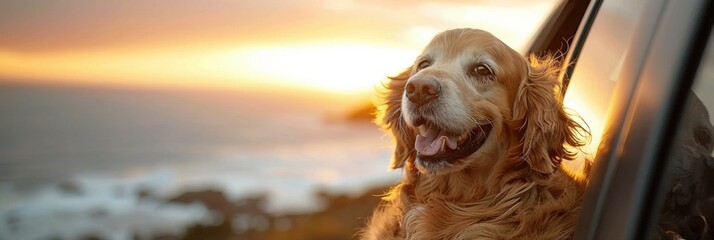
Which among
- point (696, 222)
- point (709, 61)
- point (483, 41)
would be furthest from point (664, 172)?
point (483, 41)

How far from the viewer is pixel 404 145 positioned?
7.90 feet

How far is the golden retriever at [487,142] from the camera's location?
6.69ft

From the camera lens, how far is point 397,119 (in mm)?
2416

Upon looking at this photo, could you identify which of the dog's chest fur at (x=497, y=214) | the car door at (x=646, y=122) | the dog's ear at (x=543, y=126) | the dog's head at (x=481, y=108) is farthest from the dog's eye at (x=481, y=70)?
the car door at (x=646, y=122)

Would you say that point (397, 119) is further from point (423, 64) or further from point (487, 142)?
point (487, 142)

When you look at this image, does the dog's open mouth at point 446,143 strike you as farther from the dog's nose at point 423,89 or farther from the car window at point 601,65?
the car window at point 601,65

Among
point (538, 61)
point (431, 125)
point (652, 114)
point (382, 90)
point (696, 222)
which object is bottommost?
point (696, 222)

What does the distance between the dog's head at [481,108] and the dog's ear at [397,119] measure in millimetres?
96

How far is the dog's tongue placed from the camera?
2.10m

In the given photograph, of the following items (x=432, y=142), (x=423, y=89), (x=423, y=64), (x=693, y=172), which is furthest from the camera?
(x=423, y=64)

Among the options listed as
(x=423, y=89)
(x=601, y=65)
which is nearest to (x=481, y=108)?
(x=423, y=89)

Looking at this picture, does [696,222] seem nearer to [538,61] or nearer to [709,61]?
[709,61]

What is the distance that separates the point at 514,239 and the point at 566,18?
1.21 meters

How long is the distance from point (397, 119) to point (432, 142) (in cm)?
30
